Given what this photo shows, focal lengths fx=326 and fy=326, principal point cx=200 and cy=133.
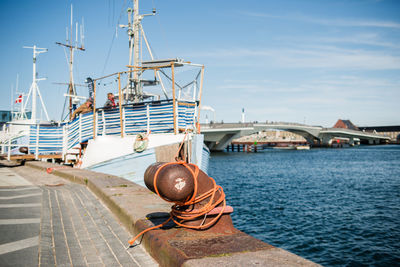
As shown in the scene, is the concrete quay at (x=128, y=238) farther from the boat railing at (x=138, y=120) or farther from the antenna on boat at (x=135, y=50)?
the antenna on boat at (x=135, y=50)

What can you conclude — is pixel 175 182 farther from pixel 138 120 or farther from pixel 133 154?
pixel 138 120

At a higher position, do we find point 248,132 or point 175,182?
point 248,132

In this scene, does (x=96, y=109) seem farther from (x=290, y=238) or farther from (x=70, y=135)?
(x=290, y=238)

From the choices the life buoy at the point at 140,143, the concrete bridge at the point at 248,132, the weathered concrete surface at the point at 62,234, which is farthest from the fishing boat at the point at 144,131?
the concrete bridge at the point at 248,132

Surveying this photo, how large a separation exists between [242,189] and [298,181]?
626 centimetres

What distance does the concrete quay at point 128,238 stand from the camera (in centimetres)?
332

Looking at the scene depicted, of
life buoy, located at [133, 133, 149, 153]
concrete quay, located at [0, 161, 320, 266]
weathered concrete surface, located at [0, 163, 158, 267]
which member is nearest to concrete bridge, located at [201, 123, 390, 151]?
life buoy, located at [133, 133, 149, 153]

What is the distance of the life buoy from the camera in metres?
12.2

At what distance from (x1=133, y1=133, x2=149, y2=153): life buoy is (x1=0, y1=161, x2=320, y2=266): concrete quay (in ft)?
17.7

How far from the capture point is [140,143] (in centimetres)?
1225

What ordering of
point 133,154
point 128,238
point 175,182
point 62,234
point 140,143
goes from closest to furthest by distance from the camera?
point 175,182 → point 128,238 → point 62,234 → point 140,143 → point 133,154

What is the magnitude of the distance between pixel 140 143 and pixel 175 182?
8.60m

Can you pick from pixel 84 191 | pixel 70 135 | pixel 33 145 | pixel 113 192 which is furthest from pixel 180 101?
pixel 33 145

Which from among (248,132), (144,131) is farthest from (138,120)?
(248,132)
